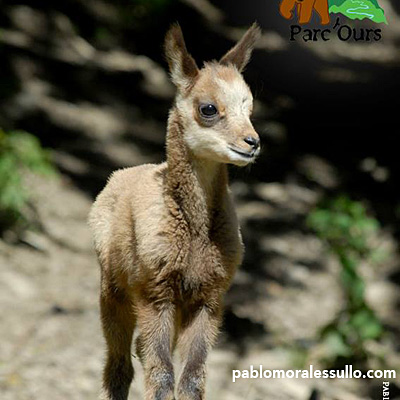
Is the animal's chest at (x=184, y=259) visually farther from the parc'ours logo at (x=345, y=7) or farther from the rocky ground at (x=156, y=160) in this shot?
the parc'ours logo at (x=345, y=7)

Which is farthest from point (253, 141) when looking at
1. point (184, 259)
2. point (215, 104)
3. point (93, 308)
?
point (93, 308)

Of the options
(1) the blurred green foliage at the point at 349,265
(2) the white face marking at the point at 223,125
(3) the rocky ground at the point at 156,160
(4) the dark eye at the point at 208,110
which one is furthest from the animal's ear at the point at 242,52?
(1) the blurred green foliage at the point at 349,265

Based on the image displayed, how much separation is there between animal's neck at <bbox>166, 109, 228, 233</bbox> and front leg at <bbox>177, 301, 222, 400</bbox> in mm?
523

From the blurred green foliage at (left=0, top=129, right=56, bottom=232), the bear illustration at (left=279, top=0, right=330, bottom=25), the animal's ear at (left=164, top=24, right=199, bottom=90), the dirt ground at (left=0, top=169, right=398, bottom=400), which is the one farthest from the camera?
the blurred green foliage at (left=0, top=129, right=56, bottom=232)

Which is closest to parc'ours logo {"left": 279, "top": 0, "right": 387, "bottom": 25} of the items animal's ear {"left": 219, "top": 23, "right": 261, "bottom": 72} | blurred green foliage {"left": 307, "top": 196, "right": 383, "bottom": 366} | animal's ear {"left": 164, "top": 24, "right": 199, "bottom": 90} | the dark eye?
blurred green foliage {"left": 307, "top": 196, "right": 383, "bottom": 366}

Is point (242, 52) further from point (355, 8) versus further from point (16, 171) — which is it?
point (16, 171)

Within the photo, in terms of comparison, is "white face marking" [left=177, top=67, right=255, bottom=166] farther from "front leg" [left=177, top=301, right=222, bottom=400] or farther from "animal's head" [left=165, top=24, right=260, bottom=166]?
"front leg" [left=177, top=301, right=222, bottom=400]

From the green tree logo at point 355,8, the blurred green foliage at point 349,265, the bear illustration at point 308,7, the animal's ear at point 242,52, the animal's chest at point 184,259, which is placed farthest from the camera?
the blurred green foliage at point 349,265

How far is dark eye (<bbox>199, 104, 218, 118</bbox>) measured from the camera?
4695 mm

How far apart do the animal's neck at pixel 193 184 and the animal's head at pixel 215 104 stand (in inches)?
2.9

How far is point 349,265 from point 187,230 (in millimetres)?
3473

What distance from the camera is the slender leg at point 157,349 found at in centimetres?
470

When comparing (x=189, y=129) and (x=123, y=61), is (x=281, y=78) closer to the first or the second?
(x=123, y=61)

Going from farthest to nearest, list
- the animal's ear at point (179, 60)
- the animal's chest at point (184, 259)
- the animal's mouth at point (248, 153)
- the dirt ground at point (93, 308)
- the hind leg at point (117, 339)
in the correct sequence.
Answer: the dirt ground at point (93, 308), the hind leg at point (117, 339), the animal's ear at point (179, 60), the animal's chest at point (184, 259), the animal's mouth at point (248, 153)
